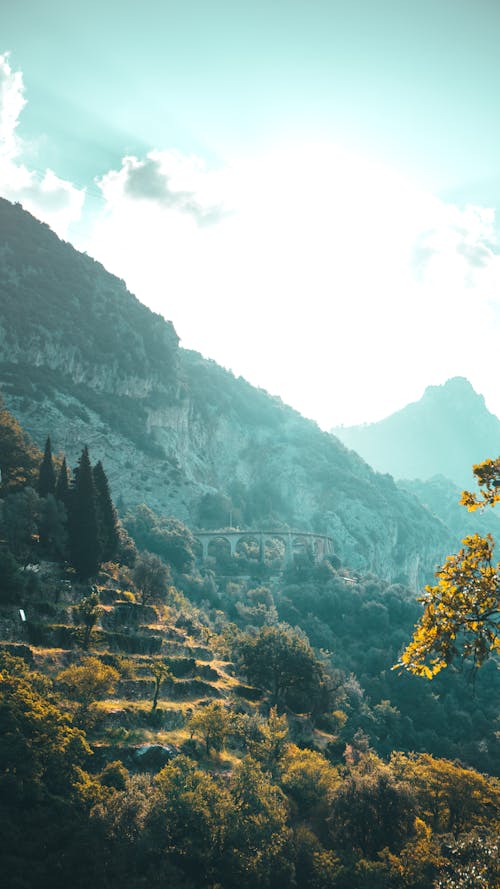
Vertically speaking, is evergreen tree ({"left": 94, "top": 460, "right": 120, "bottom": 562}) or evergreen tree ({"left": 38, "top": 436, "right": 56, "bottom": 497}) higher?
evergreen tree ({"left": 38, "top": 436, "right": 56, "bottom": 497})

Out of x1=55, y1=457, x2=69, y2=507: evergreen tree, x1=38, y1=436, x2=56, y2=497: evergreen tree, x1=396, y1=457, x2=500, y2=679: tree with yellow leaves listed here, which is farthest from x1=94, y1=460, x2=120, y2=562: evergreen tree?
x1=396, y1=457, x2=500, y2=679: tree with yellow leaves

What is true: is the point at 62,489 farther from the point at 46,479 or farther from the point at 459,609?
the point at 459,609

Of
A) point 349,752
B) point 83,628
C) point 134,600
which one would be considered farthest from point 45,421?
point 349,752

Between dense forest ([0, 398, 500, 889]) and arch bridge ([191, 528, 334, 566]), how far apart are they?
76516mm

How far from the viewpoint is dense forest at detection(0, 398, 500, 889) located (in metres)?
33.0

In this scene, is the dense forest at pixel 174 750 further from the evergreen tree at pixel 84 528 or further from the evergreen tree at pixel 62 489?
the evergreen tree at pixel 62 489

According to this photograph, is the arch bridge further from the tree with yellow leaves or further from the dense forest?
the tree with yellow leaves

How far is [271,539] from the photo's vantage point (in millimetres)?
197250

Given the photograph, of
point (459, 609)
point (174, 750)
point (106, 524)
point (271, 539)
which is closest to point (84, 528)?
point (106, 524)

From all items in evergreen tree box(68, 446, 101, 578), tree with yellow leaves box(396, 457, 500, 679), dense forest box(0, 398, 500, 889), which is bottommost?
dense forest box(0, 398, 500, 889)

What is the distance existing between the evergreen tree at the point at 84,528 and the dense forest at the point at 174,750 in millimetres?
168

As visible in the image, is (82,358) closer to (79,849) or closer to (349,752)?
(349,752)

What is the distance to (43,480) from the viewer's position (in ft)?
235

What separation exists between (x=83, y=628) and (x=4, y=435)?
113 ft
